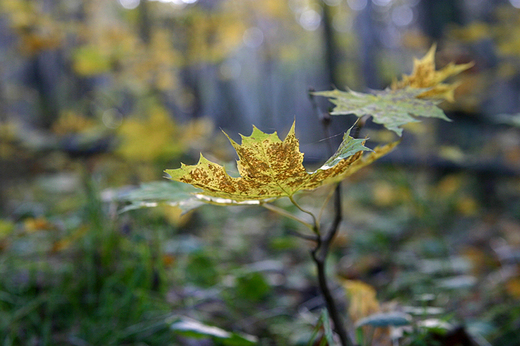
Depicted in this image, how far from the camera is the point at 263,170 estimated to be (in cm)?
45

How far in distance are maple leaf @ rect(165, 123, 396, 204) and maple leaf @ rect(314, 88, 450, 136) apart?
0.39 ft

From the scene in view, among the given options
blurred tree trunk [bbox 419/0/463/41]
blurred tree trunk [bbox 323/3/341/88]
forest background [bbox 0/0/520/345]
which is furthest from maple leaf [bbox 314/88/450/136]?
blurred tree trunk [bbox 323/3/341/88]

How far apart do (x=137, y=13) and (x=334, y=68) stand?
3.57 meters

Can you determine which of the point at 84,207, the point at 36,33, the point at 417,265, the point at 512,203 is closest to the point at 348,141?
the point at 84,207

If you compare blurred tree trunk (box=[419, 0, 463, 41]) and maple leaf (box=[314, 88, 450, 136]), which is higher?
blurred tree trunk (box=[419, 0, 463, 41])

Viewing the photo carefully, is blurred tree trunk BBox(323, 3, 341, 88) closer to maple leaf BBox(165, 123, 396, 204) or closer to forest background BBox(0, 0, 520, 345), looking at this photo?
forest background BBox(0, 0, 520, 345)

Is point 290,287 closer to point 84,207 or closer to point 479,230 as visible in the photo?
point 84,207

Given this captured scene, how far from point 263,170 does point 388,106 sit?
303mm

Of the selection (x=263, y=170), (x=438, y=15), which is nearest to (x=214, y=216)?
(x=263, y=170)

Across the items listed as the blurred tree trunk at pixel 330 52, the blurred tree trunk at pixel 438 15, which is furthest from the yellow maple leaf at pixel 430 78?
the blurred tree trunk at pixel 330 52

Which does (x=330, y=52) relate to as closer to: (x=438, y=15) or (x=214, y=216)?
(x=438, y=15)

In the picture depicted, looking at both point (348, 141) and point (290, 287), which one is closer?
point (348, 141)

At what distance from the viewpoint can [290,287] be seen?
60.3 inches

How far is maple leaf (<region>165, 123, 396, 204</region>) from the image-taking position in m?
0.44
